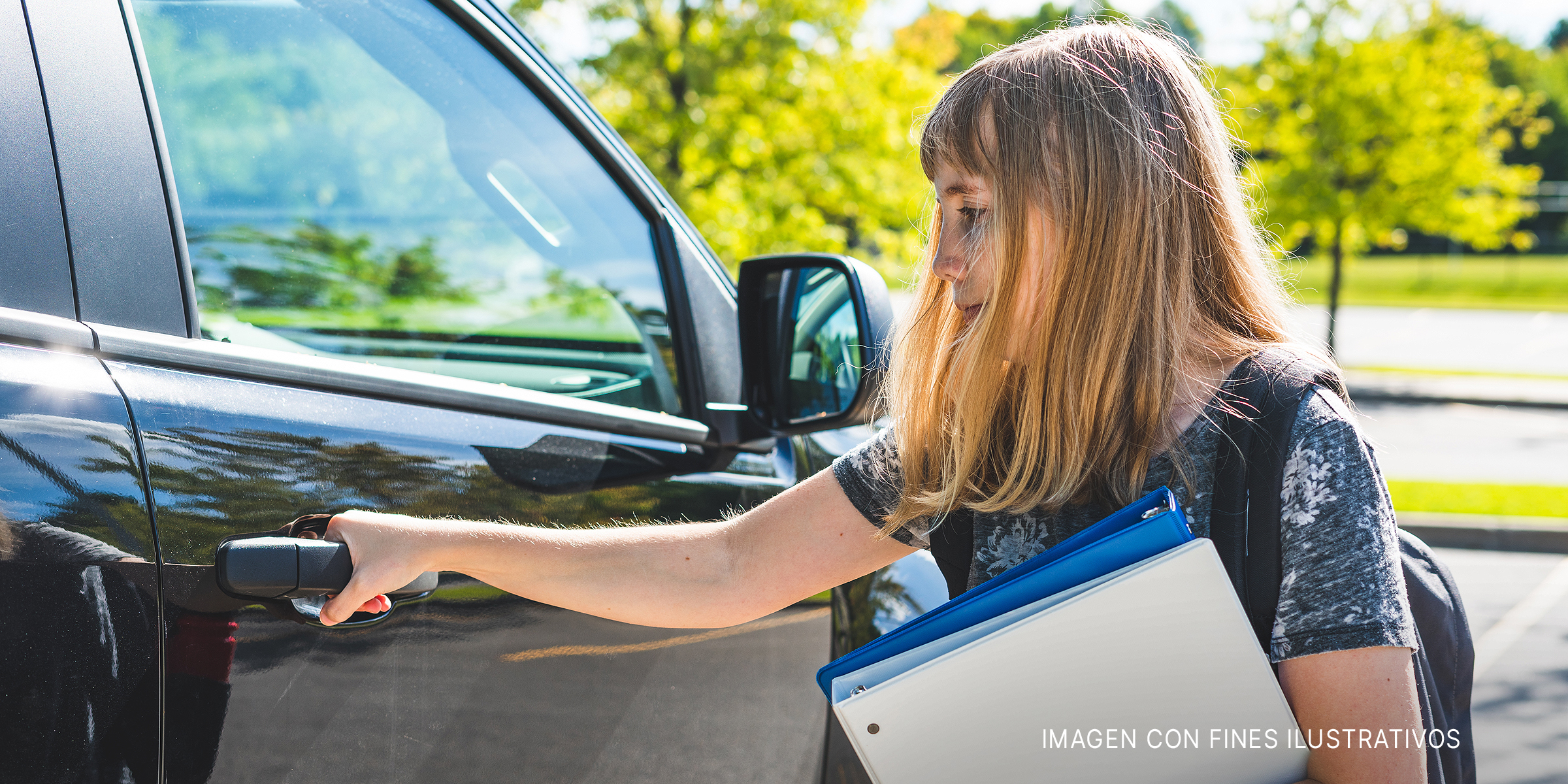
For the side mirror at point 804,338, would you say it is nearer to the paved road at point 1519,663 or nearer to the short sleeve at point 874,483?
the short sleeve at point 874,483

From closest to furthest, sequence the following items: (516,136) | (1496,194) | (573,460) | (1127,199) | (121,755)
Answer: (121,755) → (1127,199) → (573,460) → (516,136) → (1496,194)

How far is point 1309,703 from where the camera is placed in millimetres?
1157

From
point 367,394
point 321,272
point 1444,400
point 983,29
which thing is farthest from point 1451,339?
point 983,29

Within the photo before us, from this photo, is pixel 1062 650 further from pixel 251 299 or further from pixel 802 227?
pixel 802 227

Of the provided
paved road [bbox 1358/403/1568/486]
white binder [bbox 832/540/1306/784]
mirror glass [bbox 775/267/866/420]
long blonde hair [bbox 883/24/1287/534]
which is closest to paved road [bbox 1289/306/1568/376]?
paved road [bbox 1358/403/1568/486]

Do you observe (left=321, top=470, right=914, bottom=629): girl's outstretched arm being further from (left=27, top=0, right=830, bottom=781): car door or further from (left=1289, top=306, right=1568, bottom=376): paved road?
(left=1289, top=306, right=1568, bottom=376): paved road

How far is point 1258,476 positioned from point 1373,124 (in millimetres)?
12640

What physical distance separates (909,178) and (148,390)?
823cm

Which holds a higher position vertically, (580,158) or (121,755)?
(580,158)

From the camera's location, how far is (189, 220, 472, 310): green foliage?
1958mm

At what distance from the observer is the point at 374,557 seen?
1.22m

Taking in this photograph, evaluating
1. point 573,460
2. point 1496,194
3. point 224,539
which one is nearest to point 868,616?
point 573,460

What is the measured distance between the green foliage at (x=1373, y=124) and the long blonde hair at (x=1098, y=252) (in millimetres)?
11712

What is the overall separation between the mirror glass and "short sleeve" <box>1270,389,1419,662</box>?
855mm
